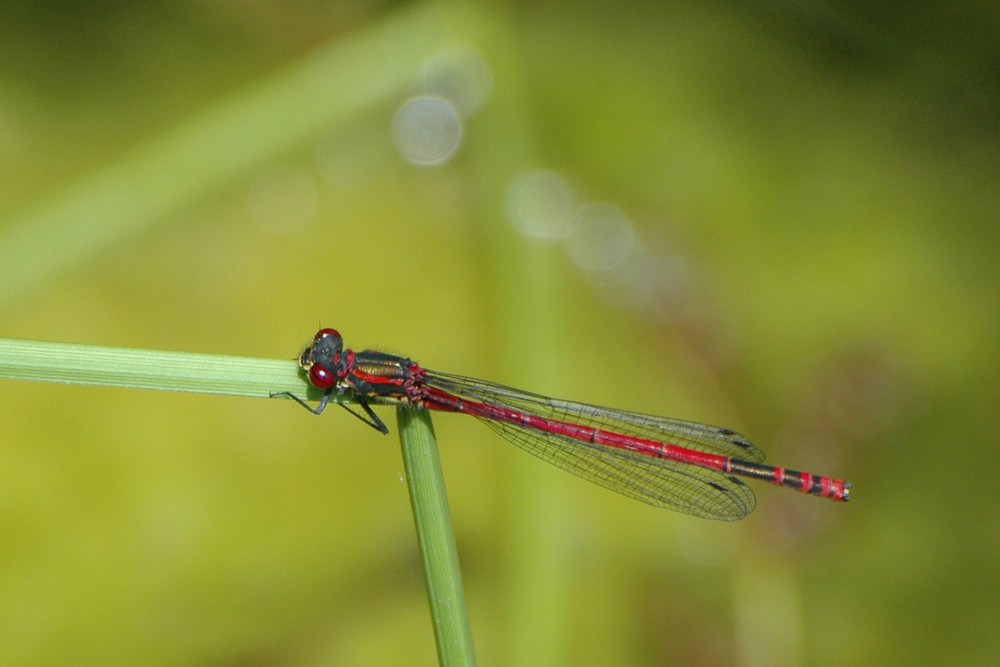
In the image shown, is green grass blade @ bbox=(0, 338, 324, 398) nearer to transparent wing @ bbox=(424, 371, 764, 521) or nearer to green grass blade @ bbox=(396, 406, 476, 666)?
green grass blade @ bbox=(396, 406, 476, 666)

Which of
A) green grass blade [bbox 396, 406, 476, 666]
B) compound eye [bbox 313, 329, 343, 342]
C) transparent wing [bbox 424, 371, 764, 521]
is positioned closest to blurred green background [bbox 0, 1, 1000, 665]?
transparent wing [bbox 424, 371, 764, 521]

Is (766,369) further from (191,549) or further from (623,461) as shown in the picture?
(191,549)

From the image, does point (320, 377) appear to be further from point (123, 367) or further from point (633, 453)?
point (633, 453)

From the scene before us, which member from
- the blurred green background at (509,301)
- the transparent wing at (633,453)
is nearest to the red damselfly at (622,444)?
the transparent wing at (633,453)

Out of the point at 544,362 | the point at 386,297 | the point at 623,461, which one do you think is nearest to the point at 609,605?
the point at 623,461

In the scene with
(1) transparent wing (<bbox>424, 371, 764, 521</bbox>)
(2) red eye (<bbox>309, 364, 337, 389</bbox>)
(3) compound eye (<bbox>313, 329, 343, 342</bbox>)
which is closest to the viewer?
(2) red eye (<bbox>309, 364, 337, 389</bbox>)

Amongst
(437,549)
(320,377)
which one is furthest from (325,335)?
(437,549)
